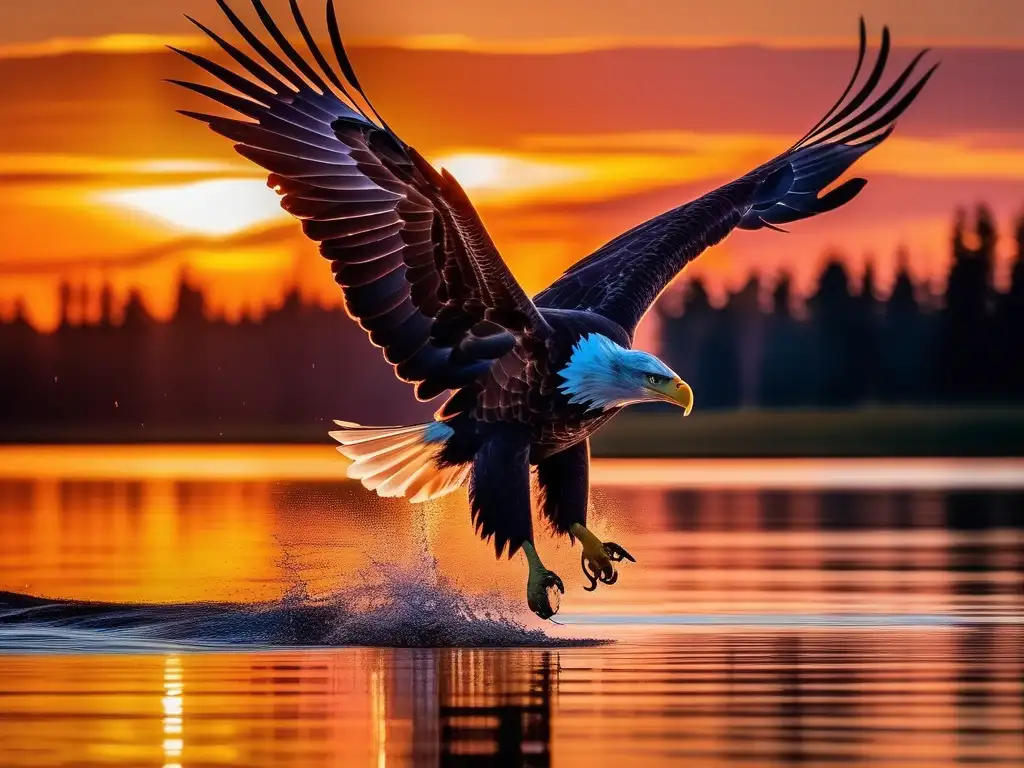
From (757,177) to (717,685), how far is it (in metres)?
5.58

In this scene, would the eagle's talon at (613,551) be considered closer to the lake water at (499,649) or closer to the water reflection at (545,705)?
the lake water at (499,649)

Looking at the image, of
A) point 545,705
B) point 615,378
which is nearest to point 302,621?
point 615,378

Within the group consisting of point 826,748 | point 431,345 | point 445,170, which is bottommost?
point 826,748

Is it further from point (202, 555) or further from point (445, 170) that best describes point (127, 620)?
point (202, 555)

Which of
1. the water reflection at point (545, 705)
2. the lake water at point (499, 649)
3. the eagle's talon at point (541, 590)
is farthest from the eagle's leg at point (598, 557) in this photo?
the water reflection at point (545, 705)

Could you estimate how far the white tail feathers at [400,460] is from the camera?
1180 cm

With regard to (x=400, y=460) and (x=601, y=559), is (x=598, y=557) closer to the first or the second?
(x=601, y=559)

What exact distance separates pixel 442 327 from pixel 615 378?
901 millimetres

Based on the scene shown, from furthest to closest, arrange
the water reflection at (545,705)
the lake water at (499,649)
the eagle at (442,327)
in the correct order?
the eagle at (442,327), the lake water at (499,649), the water reflection at (545,705)

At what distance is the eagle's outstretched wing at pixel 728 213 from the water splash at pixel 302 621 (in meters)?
1.76

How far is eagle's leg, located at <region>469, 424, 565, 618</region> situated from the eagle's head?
1.34 ft

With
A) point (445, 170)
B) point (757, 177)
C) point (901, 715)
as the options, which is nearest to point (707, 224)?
point (757, 177)

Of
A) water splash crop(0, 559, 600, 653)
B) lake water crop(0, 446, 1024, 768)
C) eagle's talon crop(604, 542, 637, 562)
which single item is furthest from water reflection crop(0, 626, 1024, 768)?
eagle's talon crop(604, 542, 637, 562)

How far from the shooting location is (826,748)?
24.9ft
